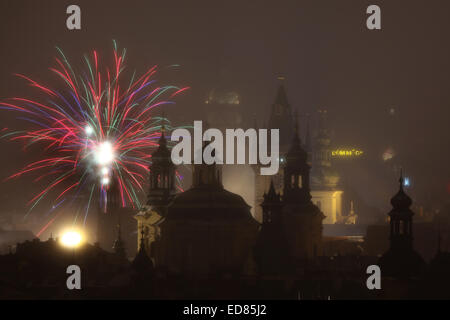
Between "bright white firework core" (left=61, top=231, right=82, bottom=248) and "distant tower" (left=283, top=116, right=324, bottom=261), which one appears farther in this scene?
"bright white firework core" (left=61, top=231, right=82, bottom=248)

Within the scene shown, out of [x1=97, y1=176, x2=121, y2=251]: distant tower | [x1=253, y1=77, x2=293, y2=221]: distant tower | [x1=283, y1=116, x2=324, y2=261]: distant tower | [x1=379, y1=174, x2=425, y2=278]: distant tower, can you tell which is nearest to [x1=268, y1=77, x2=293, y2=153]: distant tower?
[x1=253, y1=77, x2=293, y2=221]: distant tower

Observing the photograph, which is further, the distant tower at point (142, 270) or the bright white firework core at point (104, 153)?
the bright white firework core at point (104, 153)

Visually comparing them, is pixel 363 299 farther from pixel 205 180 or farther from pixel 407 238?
pixel 205 180

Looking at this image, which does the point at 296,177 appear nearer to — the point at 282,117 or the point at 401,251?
the point at 401,251

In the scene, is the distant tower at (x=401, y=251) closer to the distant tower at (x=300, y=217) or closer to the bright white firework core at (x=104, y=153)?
the distant tower at (x=300, y=217)

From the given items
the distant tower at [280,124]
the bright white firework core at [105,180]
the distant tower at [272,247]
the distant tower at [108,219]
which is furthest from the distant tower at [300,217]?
the distant tower at [280,124]

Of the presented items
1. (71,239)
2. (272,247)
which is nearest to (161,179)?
(71,239)

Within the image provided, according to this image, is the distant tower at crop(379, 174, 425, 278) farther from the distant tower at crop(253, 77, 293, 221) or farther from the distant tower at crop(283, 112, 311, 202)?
the distant tower at crop(253, 77, 293, 221)
